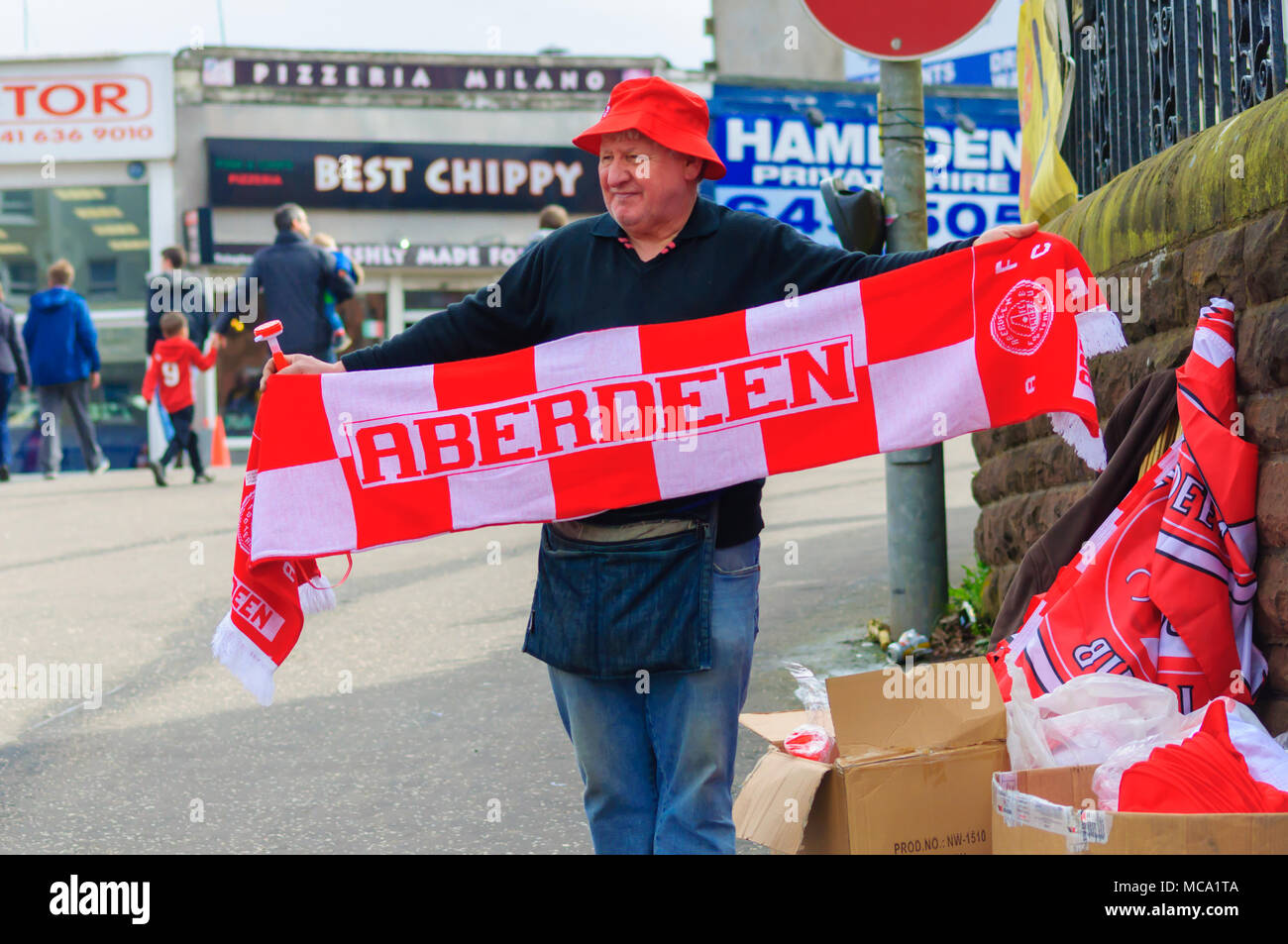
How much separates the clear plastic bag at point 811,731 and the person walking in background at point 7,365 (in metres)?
12.9

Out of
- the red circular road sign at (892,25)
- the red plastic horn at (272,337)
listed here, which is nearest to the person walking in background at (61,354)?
the red circular road sign at (892,25)

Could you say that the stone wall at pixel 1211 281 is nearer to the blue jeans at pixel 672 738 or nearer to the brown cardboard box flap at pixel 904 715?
the brown cardboard box flap at pixel 904 715

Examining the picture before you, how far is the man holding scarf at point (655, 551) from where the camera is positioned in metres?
3.24

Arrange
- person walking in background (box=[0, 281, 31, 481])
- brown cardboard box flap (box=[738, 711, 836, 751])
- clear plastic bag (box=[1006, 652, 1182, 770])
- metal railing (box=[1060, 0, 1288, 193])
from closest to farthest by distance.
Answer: clear plastic bag (box=[1006, 652, 1182, 770])
brown cardboard box flap (box=[738, 711, 836, 751])
metal railing (box=[1060, 0, 1288, 193])
person walking in background (box=[0, 281, 31, 481])

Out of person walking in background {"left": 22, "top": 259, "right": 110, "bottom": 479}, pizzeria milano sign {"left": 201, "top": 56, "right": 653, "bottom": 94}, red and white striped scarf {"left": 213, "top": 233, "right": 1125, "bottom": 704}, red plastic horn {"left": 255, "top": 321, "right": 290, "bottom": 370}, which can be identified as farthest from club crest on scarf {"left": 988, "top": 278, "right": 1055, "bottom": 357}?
pizzeria milano sign {"left": 201, "top": 56, "right": 653, "bottom": 94}

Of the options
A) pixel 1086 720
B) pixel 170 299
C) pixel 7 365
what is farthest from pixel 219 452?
pixel 1086 720

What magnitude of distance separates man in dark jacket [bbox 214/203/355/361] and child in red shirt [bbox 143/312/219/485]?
2.29 meters

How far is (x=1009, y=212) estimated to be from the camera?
811 inches

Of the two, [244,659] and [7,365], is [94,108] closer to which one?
[7,365]

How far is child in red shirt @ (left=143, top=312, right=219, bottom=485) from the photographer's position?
1352cm

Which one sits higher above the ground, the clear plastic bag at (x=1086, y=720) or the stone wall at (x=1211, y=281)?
the stone wall at (x=1211, y=281)

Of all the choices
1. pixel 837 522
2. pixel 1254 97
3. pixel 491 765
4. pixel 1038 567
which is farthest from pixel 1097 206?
pixel 837 522

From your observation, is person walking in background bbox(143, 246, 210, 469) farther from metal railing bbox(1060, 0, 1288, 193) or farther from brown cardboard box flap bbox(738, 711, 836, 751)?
brown cardboard box flap bbox(738, 711, 836, 751)
